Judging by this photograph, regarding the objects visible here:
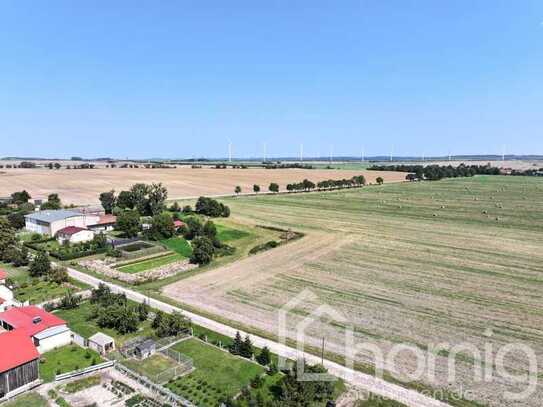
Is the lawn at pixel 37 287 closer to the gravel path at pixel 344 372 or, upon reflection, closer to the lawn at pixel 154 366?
the gravel path at pixel 344 372

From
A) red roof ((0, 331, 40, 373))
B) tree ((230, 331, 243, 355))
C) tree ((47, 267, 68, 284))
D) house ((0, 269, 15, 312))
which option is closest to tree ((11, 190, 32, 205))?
tree ((47, 267, 68, 284))

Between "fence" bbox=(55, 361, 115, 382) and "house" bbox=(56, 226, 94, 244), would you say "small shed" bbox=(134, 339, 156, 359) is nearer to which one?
"fence" bbox=(55, 361, 115, 382)

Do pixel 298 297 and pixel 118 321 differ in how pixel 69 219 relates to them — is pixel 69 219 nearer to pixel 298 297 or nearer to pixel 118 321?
pixel 118 321

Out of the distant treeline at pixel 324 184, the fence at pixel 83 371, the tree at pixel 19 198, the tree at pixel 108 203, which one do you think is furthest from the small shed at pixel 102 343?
the distant treeline at pixel 324 184

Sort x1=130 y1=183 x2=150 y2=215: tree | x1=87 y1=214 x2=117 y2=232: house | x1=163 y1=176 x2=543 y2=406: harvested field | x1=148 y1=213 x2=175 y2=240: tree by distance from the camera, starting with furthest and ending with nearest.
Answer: x1=130 y1=183 x2=150 y2=215: tree
x1=87 y1=214 x2=117 y2=232: house
x1=148 y1=213 x2=175 y2=240: tree
x1=163 y1=176 x2=543 y2=406: harvested field

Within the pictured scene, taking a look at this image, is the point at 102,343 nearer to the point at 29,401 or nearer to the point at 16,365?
the point at 16,365

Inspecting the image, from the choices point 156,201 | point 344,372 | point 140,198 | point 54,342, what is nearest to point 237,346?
point 344,372

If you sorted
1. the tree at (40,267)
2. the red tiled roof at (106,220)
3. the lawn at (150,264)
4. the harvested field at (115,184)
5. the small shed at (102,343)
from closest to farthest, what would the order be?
the small shed at (102,343) < the tree at (40,267) < the lawn at (150,264) < the red tiled roof at (106,220) < the harvested field at (115,184)
